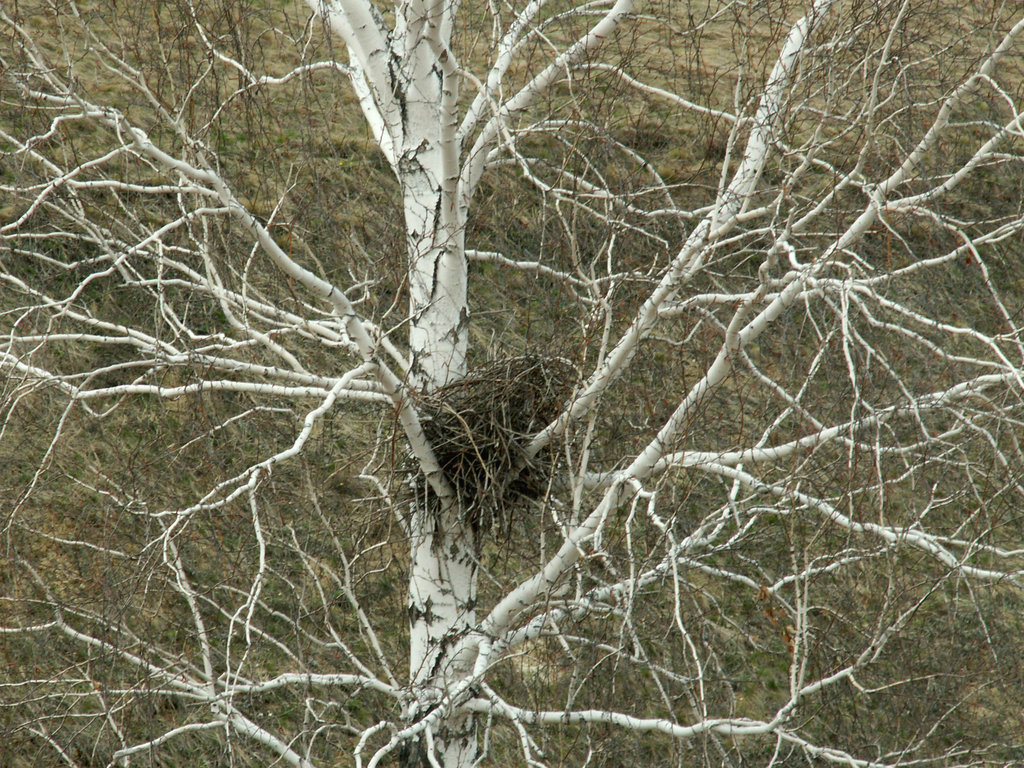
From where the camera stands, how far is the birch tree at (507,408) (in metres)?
2.59

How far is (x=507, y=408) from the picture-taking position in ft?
11.0

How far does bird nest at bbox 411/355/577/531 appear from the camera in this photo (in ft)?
10.7

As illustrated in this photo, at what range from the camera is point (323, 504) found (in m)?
5.46

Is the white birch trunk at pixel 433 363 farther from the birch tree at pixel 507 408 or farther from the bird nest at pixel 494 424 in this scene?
the bird nest at pixel 494 424

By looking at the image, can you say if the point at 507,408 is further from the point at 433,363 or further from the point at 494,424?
the point at 433,363

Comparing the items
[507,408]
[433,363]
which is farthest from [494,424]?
[433,363]

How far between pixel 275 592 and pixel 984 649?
413cm

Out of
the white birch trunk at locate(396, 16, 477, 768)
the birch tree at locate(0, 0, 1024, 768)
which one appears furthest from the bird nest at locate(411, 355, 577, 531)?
the white birch trunk at locate(396, 16, 477, 768)

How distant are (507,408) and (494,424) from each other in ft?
0.59

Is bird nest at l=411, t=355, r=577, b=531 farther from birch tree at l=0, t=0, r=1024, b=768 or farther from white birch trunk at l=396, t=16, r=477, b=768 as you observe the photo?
white birch trunk at l=396, t=16, r=477, b=768

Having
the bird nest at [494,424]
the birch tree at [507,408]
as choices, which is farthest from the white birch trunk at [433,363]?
the bird nest at [494,424]

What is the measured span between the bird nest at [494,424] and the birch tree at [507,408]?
19 millimetres

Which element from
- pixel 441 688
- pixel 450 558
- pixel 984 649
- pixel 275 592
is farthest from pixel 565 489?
pixel 984 649

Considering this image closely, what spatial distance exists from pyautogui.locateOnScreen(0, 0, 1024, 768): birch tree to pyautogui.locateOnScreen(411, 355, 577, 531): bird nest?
0.02m
